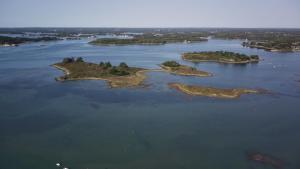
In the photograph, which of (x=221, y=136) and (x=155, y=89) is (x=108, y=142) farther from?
(x=155, y=89)

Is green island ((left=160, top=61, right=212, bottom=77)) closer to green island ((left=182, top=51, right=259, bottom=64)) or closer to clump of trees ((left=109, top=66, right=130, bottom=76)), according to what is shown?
clump of trees ((left=109, top=66, right=130, bottom=76))

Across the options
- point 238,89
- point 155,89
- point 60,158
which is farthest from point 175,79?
point 60,158

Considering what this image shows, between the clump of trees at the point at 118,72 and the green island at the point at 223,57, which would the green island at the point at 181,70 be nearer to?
the clump of trees at the point at 118,72

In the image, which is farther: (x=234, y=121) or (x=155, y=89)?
(x=155, y=89)

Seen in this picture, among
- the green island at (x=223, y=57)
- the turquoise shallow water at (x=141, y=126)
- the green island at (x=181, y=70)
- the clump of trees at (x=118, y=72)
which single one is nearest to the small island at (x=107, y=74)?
the clump of trees at (x=118, y=72)

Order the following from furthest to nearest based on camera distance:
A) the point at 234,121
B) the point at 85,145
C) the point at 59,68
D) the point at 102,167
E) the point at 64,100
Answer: the point at 59,68
the point at 64,100
the point at 234,121
the point at 85,145
the point at 102,167

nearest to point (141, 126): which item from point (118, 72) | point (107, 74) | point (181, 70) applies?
point (118, 72)
